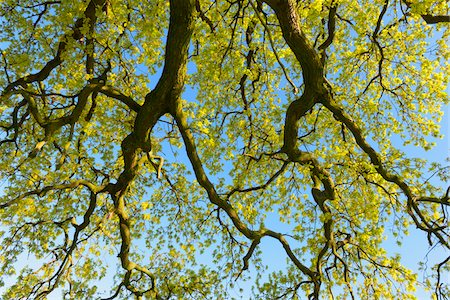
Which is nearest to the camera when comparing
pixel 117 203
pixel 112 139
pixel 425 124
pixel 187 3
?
pixel 187 3

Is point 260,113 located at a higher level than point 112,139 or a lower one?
higher

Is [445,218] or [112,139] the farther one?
[112,139]

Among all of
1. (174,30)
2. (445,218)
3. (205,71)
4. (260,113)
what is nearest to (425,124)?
(445,218)

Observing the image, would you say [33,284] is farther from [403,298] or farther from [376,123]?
[376,123]

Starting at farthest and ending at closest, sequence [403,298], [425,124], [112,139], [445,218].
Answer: [112,139] < [425,124] < [403,298] < [445,218]

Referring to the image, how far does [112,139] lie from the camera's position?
32.4 feet

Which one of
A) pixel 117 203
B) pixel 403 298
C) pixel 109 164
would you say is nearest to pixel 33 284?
pixel 117 203

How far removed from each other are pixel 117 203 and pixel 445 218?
6.45m

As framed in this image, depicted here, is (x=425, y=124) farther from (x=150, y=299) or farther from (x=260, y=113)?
(x=150, y=299)

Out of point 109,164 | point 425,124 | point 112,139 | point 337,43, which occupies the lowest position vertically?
point 109,164

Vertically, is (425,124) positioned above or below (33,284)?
above

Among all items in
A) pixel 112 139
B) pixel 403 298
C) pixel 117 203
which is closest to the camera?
pixel 403 298

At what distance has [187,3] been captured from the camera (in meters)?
5.14

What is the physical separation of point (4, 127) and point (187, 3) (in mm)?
5319
